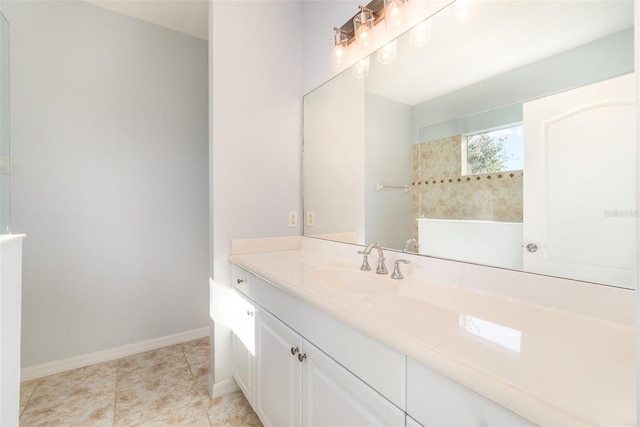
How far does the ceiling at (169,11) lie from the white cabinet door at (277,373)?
2.17m

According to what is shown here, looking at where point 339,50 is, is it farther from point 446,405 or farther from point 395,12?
point 446,405

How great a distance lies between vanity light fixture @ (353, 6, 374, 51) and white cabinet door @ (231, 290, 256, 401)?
1445 millimetres

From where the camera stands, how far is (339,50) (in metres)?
1.62

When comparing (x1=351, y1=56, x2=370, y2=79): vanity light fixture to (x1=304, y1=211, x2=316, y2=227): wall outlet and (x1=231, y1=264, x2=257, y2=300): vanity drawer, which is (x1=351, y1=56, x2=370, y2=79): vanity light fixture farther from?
(x1=231, y1=264, x2=257, y2=300): vanity drawer

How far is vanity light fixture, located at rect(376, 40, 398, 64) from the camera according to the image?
1365 mm

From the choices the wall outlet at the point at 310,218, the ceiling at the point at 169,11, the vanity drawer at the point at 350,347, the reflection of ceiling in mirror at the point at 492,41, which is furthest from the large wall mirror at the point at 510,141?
the ceiling at the point at 169,11

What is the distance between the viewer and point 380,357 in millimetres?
703

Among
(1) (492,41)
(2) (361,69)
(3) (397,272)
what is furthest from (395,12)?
(3) (397,272)

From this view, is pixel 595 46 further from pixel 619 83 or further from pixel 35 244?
Answer: pixel 35 244

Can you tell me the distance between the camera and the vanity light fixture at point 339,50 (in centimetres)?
157

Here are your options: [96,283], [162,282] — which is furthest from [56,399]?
[162,282]

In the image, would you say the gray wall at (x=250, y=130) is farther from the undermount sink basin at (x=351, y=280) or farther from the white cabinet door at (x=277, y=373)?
the undermount sink basin at (x=351, y=280)

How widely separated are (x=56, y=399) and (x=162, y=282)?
34.3 inches

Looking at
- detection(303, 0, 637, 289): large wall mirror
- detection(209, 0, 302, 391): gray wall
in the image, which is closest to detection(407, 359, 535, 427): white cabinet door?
detection(303, 0, 637, 289): large wall mirror
